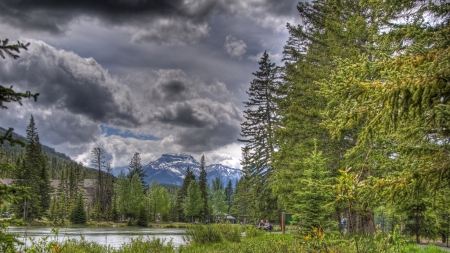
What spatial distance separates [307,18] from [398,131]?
17087 mm

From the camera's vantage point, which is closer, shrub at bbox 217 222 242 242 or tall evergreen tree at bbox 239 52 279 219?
shrub at bbox 217 222 242 242

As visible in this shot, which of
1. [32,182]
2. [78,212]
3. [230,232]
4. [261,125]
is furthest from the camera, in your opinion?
[78,212]

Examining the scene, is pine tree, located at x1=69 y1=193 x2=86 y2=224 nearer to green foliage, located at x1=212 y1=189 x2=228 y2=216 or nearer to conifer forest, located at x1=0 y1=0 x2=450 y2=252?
conifer forest, located at x1=0 y1=0 x2=450 y2=252

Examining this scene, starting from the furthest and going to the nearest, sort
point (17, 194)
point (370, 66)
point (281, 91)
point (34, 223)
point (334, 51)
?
point (34, 223), point (281, 91), point (334, 51), point (370, 66), point (17, 194)

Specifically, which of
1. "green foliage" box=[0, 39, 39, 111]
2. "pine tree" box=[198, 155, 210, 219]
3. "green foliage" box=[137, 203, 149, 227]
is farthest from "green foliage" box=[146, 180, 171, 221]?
"green foliage" box=[0, 39, 39, 111]

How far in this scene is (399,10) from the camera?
297 inches

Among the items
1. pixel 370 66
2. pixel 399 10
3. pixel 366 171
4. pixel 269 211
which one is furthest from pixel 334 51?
pixel 269 211

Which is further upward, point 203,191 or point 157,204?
point 203,191

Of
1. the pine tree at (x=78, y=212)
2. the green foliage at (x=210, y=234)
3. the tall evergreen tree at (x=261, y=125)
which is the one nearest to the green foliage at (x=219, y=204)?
the pine tree at (x=78, y=212)

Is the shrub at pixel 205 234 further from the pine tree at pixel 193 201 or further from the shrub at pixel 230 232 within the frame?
the pine tree at pixel 193 201

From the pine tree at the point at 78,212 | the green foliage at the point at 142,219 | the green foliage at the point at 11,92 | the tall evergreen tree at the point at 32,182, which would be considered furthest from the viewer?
the green foliage at the point at 142,219

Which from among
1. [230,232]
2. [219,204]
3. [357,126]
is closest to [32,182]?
[230,232]

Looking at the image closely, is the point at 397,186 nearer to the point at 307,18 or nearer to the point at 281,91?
the point at 307,18

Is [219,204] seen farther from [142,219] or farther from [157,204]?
[142,219]
